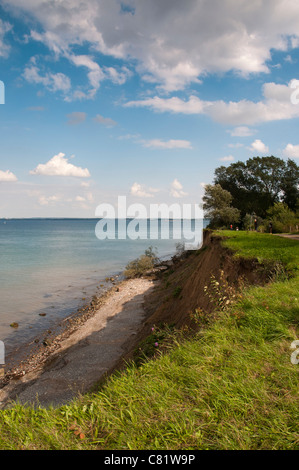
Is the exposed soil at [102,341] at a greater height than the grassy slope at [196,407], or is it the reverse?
the grassy slope at [196,407]

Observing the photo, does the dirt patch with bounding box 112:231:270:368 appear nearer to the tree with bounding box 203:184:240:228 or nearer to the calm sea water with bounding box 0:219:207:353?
the calm sea water with bounding box 0:219:207:353

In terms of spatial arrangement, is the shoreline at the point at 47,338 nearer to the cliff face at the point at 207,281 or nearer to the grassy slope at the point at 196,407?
the cliff face at the point at 207,281

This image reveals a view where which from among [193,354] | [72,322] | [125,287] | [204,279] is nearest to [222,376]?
[193,354]

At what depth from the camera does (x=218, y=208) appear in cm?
3584

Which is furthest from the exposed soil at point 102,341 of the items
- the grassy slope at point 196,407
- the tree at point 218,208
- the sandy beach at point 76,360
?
the tree at point 218,208

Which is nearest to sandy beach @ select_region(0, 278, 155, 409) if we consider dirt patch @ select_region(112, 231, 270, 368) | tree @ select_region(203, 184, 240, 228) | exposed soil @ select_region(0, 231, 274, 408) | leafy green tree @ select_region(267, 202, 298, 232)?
exposed soil @ select_region(0, 231, 274, 408)

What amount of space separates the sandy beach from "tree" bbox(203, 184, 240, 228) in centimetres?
1811

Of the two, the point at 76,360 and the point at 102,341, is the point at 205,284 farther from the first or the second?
the point at 76,360

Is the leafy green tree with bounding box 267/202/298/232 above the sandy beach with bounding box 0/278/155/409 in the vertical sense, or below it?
above

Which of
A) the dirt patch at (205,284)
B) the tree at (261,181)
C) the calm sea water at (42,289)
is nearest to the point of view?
the dirt patch at (205,284)

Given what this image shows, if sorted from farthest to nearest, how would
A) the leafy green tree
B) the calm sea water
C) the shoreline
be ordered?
1. the leafy green tree
2. the calm sea water
3. the shoreline

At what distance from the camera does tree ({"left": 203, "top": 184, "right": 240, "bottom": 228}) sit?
34.5m

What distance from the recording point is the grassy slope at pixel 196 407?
337cm

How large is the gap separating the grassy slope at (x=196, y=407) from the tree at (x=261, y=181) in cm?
4127
